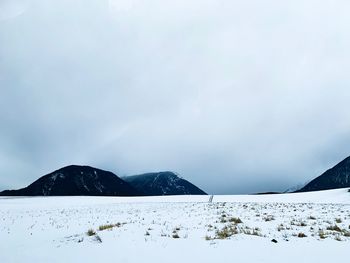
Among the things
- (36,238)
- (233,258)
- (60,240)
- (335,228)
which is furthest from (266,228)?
(36,238)

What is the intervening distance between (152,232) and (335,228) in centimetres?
939

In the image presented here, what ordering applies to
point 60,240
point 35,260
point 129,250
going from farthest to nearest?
point 60,240 → point 129,250 → point 35,260

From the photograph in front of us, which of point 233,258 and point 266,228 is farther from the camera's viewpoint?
point 266,228

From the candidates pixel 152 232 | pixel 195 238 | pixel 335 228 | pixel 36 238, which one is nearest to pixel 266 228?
pixel 335 228

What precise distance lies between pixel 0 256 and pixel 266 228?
12.1m

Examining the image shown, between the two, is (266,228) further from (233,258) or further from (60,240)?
(60,240)

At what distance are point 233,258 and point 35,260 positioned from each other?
6549mm

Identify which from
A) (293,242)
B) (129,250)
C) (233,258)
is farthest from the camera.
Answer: (293,242)

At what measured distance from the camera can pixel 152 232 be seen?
49.7 ft

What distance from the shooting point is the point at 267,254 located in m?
10.5

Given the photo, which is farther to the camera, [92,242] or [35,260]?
[92,242]

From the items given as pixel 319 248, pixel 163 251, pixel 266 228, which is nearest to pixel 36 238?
pixel 163 251

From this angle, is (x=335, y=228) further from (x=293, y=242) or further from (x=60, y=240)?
(x=60, y=240)

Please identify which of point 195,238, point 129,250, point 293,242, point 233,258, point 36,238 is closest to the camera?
point 233,258
